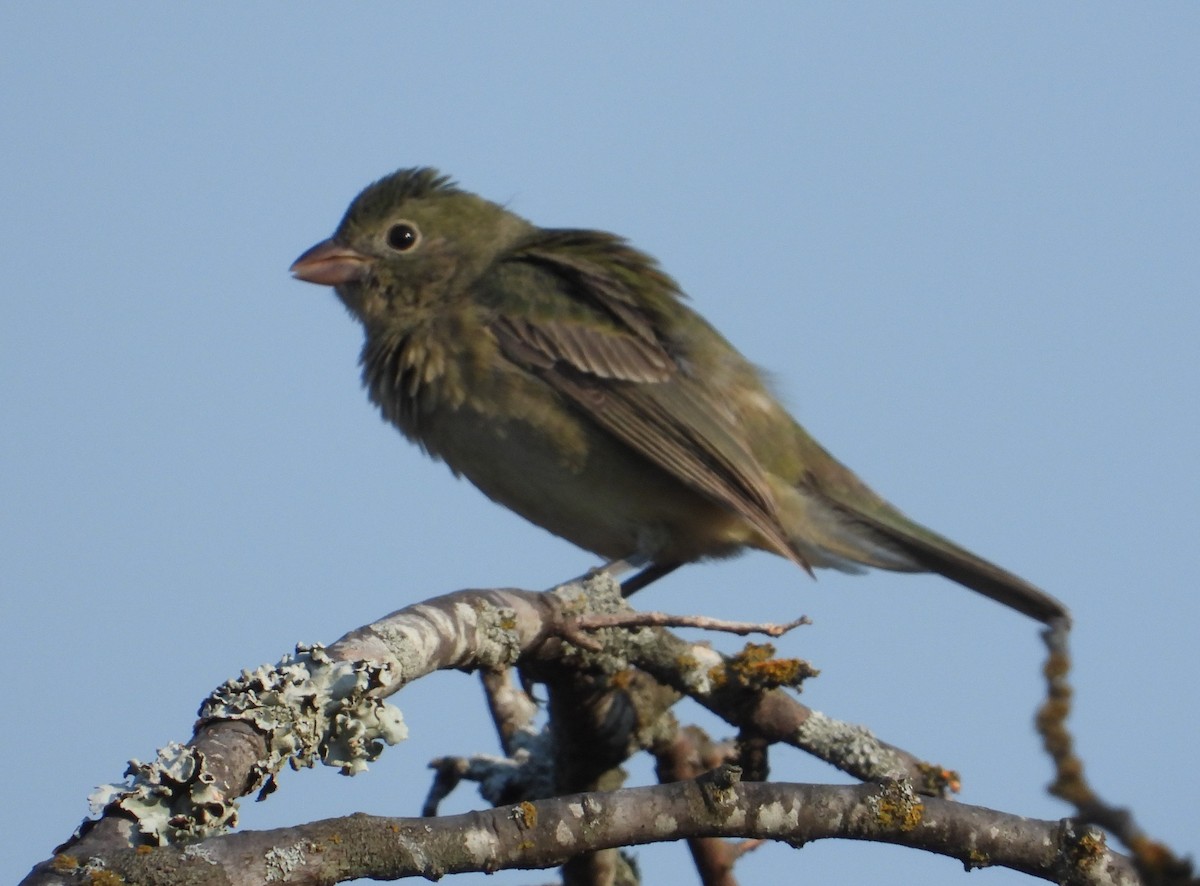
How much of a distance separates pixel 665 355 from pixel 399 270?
1248 mm

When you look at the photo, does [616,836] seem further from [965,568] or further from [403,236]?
[403,236]

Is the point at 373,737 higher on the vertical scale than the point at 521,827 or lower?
higher

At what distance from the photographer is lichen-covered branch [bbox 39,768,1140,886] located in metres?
2.67

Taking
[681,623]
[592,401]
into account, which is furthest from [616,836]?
[592,401]

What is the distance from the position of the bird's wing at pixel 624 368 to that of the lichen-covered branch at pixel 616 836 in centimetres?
250

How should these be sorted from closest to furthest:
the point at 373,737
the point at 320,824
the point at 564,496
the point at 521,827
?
the point at 320,824, the point at 521,827, the point at 373,737, the point at 564,496

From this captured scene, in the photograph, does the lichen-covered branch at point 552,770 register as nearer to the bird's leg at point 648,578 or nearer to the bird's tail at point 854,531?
the bird's leg at point 648,578

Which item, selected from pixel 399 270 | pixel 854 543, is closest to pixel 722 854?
pixel 854 543

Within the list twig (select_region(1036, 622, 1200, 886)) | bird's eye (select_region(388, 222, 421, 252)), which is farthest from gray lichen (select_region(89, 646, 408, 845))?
bird's eye (select_region(388, 222, 421, 252))

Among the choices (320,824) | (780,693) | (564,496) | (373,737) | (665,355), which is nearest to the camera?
(320,824)

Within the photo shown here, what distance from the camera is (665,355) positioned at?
6578 millimetres

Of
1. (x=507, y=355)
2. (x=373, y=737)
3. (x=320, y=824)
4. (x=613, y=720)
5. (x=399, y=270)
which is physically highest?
(x=399, y=270)

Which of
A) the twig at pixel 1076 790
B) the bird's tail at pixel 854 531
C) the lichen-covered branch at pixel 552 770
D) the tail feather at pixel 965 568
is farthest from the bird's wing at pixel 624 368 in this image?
the twig at pixel 1076 790

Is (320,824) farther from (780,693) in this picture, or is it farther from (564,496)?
(564,496)
